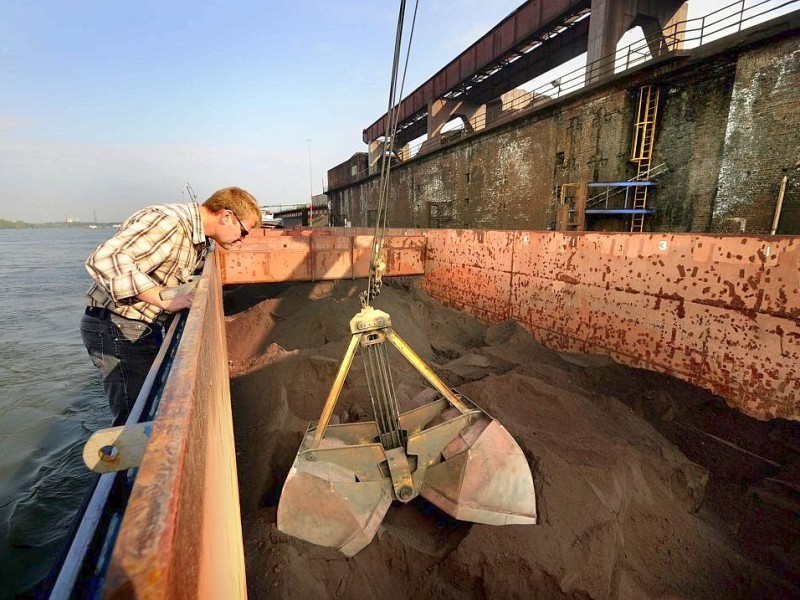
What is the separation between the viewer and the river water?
3184 millimetres

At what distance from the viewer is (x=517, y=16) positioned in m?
14.6

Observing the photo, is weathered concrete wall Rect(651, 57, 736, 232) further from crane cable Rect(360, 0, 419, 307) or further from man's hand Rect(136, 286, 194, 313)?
man's hand Rect(136, 286, 194, 313)

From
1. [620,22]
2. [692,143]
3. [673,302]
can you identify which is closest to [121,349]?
[673,302]

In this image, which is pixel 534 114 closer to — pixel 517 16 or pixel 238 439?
pixel 517 16

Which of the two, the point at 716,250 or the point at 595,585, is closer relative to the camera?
the point at 595,585

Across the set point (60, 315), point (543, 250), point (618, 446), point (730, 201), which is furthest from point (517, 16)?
point (60, 315)

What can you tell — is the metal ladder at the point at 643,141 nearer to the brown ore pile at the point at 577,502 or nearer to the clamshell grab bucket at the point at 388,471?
the brown ore pile at the point at 577,502

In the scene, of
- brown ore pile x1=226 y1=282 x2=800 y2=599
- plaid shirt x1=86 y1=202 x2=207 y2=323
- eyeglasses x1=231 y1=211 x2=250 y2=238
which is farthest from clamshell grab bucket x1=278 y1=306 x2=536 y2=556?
plaid shirt x1=86 y1=202 x2=207 y2=323

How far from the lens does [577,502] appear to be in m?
2.36

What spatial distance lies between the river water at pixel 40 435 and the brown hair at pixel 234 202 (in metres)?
3.27

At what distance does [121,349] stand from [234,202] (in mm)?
1308

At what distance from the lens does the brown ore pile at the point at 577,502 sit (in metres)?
2.10

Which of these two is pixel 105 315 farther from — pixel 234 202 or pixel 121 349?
pixel 234 202

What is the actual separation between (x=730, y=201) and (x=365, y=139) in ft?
91.3
